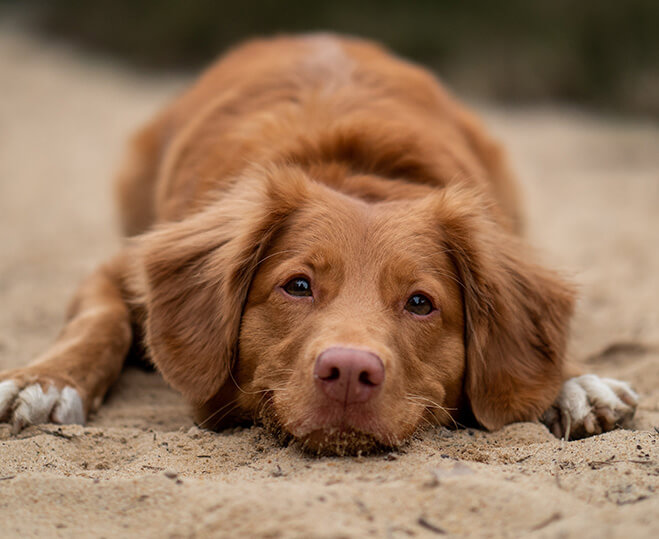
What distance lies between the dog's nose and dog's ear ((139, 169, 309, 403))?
718 mm

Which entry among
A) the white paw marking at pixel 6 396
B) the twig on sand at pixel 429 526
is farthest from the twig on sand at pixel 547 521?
the white paw marking at pixel 6 396

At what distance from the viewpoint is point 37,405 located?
3.27m

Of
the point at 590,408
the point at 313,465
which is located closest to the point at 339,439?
the point at 313,465

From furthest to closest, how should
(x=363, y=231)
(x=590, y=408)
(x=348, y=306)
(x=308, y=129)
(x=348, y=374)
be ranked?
(x=308, y=129), (x=590, y=408), (x=363, y=231), (x=348, y=306), (x=348, y=374)

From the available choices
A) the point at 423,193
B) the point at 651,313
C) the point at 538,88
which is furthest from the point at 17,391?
the point at 538,88

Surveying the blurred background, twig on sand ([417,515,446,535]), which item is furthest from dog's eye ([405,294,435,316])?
the blurred background

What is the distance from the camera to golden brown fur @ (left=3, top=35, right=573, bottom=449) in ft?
10.2

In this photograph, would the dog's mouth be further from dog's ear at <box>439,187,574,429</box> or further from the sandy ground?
dog's ear at <box>439,187,574,429</box>

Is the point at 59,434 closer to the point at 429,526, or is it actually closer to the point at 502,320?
the point at 429,526

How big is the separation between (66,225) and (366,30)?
31.8 ft

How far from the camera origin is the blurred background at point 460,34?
12.5m

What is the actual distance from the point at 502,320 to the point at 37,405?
6.46ft

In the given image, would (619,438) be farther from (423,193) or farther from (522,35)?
(522,35)

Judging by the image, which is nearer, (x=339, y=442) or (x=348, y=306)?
(x=339, y=442)
